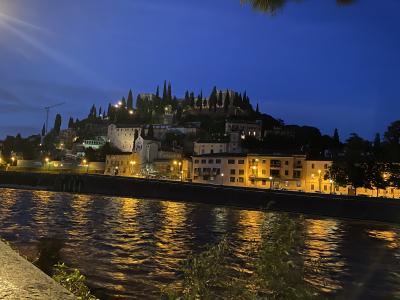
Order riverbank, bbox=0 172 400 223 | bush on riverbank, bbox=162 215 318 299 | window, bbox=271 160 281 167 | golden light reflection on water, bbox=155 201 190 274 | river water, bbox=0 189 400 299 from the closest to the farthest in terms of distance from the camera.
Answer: bush on riverbank, bbox=162 215 318 299
river water, bbox=0 189 400 299
golden light reflection on water, bbox=155 201 190 274
riverbank, bbox=0 172 400 223
window, bbox=271 160 281 167

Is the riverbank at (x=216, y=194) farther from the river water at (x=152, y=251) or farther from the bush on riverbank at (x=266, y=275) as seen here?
the bush on riverbank at (x=266, y=275)

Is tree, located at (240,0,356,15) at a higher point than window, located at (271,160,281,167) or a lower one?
lower

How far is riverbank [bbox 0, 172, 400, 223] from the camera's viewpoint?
6662 cm

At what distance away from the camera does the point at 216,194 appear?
8106 centimetres

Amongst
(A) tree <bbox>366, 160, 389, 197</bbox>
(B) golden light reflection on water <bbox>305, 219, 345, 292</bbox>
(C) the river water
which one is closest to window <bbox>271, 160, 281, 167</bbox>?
(A) tree <bbox>366, 160, 389, 197</bbox>

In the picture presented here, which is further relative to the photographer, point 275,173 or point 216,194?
point 275,173

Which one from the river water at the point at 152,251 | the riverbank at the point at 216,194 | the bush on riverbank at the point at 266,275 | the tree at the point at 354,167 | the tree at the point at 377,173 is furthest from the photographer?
the tree at the point at 354,167

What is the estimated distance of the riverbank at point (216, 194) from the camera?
66625 millimetres

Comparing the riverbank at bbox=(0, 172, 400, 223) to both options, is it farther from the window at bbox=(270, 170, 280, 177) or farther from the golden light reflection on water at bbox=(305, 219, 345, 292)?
the window at bbox=(270, 170, 280, 177)

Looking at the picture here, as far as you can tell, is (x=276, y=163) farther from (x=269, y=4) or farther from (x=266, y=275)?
(x=269, y=4)

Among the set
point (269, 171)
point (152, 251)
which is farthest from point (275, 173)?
point (152, 251)

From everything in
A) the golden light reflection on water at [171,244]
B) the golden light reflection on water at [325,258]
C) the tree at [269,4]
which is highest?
the tree at [269,4]

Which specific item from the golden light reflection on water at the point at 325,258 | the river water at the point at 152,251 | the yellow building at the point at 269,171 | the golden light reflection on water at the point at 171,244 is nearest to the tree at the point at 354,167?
the yellow building at the point at 269,171

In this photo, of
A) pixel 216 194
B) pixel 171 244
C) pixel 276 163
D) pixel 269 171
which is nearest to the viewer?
pixel 171 244
